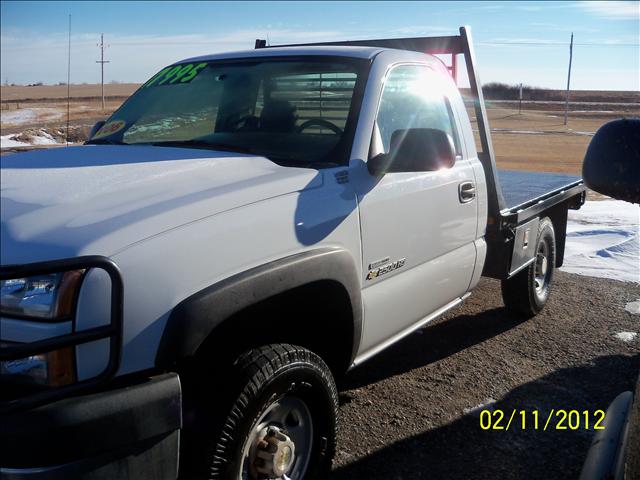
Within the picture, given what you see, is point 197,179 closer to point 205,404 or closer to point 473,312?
point 205,404

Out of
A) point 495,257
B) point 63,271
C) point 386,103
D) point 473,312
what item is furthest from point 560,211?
point 63,271

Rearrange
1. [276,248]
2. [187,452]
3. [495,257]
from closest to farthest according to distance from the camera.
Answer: [187,452] → [276,248] → [495,257]

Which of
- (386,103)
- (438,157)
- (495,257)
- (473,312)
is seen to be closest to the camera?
(438,157)

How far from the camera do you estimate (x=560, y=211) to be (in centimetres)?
601

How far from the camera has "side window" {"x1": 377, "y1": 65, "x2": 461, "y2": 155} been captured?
11.3 feet

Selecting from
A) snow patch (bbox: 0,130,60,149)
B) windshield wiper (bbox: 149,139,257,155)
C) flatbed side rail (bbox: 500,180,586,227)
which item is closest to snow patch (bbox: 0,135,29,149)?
snow patch (bbox: 0,130,60,149)

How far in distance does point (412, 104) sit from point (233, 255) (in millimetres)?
1804

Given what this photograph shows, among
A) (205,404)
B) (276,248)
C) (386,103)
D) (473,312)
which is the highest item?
(386,103)

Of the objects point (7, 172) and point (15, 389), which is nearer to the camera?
point (15, 389)

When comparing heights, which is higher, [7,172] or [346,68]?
[346,68]

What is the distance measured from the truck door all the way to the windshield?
0.24 m

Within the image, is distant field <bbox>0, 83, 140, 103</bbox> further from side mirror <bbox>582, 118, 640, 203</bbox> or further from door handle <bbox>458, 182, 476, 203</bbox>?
side mirror <bbox>582, 118, 640, 203</bbox>

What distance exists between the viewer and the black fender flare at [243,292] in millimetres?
2090

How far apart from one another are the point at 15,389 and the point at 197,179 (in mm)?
1044
